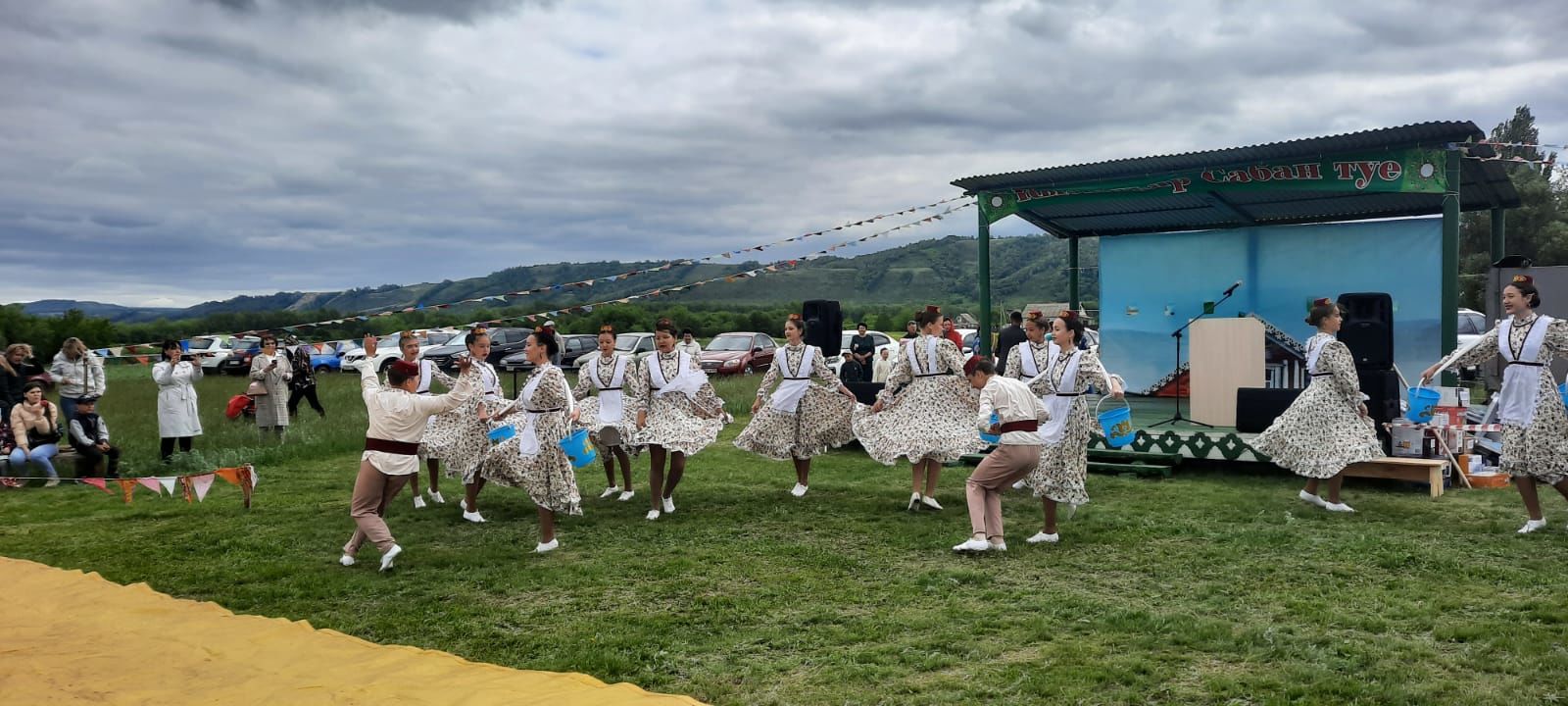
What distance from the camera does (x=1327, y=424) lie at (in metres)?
8.09

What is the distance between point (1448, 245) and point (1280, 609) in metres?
Answer: 7.36

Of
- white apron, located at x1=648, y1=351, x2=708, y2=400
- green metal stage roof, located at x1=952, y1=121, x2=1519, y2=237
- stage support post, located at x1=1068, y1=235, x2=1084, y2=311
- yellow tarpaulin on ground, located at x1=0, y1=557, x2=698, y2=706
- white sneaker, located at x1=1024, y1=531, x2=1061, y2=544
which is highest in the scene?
green metal stage roof, located at x1=952, y1=121, x2=1519, y2=237

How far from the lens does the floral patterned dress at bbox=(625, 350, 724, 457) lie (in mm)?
8055

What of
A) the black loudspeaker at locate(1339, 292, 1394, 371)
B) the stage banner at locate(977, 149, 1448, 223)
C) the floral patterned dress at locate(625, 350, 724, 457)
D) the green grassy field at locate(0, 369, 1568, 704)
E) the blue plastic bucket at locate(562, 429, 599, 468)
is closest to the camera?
the green grassy field at locate(0, 369, 1568, 704)

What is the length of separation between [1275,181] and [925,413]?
20.1ft

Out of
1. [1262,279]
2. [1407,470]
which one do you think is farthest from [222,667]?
[1262,279]

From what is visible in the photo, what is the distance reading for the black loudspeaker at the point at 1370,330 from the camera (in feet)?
30.7

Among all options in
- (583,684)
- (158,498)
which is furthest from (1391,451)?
(158,498)

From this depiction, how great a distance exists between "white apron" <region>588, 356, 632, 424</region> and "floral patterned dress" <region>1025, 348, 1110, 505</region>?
3.42 m

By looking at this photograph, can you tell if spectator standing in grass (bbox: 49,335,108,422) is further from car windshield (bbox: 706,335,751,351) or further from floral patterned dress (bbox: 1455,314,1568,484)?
car windshield (bbox: 706,335,751,351)

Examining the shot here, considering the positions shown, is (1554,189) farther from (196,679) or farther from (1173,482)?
(196,679)

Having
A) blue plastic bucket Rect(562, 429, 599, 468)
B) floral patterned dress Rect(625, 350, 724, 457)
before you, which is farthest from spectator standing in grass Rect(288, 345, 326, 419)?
blue plastic bucket Rect(562, 429, 599, 468)

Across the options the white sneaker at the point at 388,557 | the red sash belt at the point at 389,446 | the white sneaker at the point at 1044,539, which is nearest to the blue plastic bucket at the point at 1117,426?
the white sneaker at the point at 1044,539

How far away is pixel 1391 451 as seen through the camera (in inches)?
370
